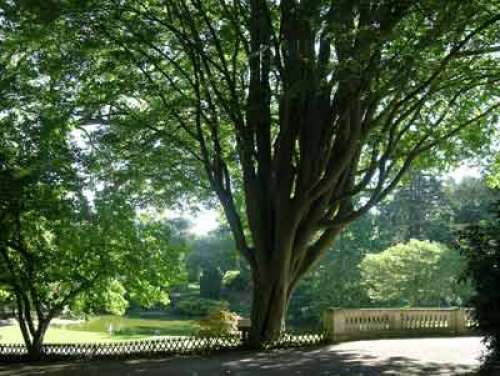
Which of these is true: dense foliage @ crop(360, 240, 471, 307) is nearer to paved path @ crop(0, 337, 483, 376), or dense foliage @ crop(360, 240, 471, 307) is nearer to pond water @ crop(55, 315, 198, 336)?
pond water @ crop(55, 315, 198, 336)

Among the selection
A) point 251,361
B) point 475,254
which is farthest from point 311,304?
point 475,254

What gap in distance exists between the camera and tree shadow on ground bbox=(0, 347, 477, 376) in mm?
11398

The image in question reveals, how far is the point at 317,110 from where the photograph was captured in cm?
1530

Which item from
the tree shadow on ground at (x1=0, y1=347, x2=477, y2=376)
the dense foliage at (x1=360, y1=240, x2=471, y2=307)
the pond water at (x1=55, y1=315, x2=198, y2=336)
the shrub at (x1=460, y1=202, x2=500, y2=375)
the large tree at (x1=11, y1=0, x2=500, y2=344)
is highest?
the large tree at (x1=11, y1=0, x2=500, y2=344)

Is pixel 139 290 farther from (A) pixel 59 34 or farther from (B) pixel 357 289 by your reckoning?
(B) pixel 357 289

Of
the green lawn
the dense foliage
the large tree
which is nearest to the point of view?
the large tree

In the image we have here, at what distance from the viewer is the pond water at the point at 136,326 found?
125 ft

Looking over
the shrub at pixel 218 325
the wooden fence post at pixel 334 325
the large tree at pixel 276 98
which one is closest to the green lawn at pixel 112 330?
the shrub at pixel 218 325

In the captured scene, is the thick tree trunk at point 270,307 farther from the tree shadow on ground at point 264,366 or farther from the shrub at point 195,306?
the shrub at point 195,306

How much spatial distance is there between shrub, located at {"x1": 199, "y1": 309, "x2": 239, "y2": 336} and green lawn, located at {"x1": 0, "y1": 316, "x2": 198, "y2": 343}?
42.6 ft

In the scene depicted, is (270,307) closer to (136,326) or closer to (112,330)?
(112,330)

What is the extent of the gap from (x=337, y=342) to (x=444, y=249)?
22736 millimetres

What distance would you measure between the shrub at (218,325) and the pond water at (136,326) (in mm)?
17111

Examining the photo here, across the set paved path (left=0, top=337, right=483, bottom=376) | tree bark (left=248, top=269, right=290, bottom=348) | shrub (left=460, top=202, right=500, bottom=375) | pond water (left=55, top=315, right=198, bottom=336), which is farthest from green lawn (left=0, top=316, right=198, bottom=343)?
shrub (left=460, top=202, right=500, bottom=375)
